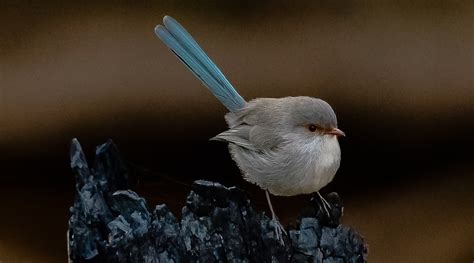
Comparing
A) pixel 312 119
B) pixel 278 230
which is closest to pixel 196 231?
pixel 278 230

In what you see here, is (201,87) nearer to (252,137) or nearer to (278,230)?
(252,137)

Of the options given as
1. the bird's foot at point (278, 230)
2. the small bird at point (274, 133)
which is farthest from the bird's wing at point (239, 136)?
the bird's foot at point (278, 230)

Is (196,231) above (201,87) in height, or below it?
below

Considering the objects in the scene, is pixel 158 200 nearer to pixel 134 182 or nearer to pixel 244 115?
pixel 134 182

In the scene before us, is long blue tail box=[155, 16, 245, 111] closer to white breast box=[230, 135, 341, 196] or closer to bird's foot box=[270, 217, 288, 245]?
white breast box=[230, 135, 341, 196]

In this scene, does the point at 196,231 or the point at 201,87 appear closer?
the point at 196,231

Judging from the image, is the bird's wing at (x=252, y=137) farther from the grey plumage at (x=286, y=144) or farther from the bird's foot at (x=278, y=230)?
the bird's foot at (x=278, y=230)

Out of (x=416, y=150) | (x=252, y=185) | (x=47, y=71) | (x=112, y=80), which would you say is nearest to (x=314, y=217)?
(x=252, y=185)
